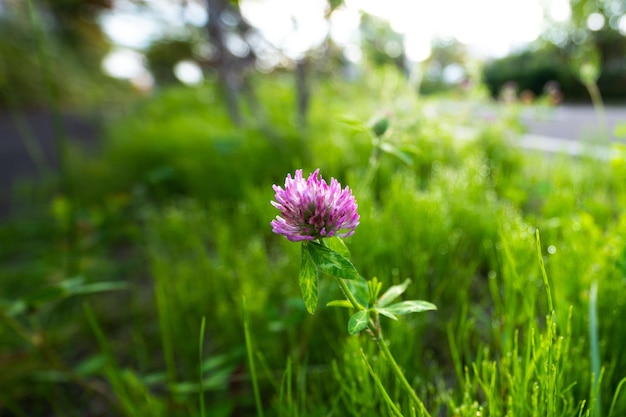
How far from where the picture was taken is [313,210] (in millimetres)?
418

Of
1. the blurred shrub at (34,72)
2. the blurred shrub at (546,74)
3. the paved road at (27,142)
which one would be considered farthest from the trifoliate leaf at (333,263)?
the blurred shrub at (546,74)

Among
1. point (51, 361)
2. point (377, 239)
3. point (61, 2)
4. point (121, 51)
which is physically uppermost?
point (61, 2)

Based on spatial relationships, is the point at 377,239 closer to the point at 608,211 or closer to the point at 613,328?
the point at 613,328

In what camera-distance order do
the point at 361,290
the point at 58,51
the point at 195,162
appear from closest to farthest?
the point at 361,290 < the point at 195,162 < the point at 58,51

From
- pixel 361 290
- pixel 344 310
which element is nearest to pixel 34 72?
pixel 344 310

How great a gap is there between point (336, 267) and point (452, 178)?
1.02 metres

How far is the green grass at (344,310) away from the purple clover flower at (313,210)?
0.09 meters

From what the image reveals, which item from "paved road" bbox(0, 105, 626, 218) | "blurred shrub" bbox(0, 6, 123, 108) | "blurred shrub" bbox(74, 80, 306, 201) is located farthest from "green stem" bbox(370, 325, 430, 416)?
"blurred shrub" bbox(0, 6, 123, 108)

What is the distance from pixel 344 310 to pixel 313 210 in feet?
1.60

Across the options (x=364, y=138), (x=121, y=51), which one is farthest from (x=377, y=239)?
(x=121, y=51)

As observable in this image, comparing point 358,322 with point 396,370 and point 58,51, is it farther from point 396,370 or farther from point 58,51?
point 58,51

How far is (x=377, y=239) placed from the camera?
0.98 meters

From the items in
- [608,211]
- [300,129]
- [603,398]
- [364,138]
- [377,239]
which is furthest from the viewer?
[300,129]

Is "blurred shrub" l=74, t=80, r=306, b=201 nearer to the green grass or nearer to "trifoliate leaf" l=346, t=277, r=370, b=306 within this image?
the green grass
